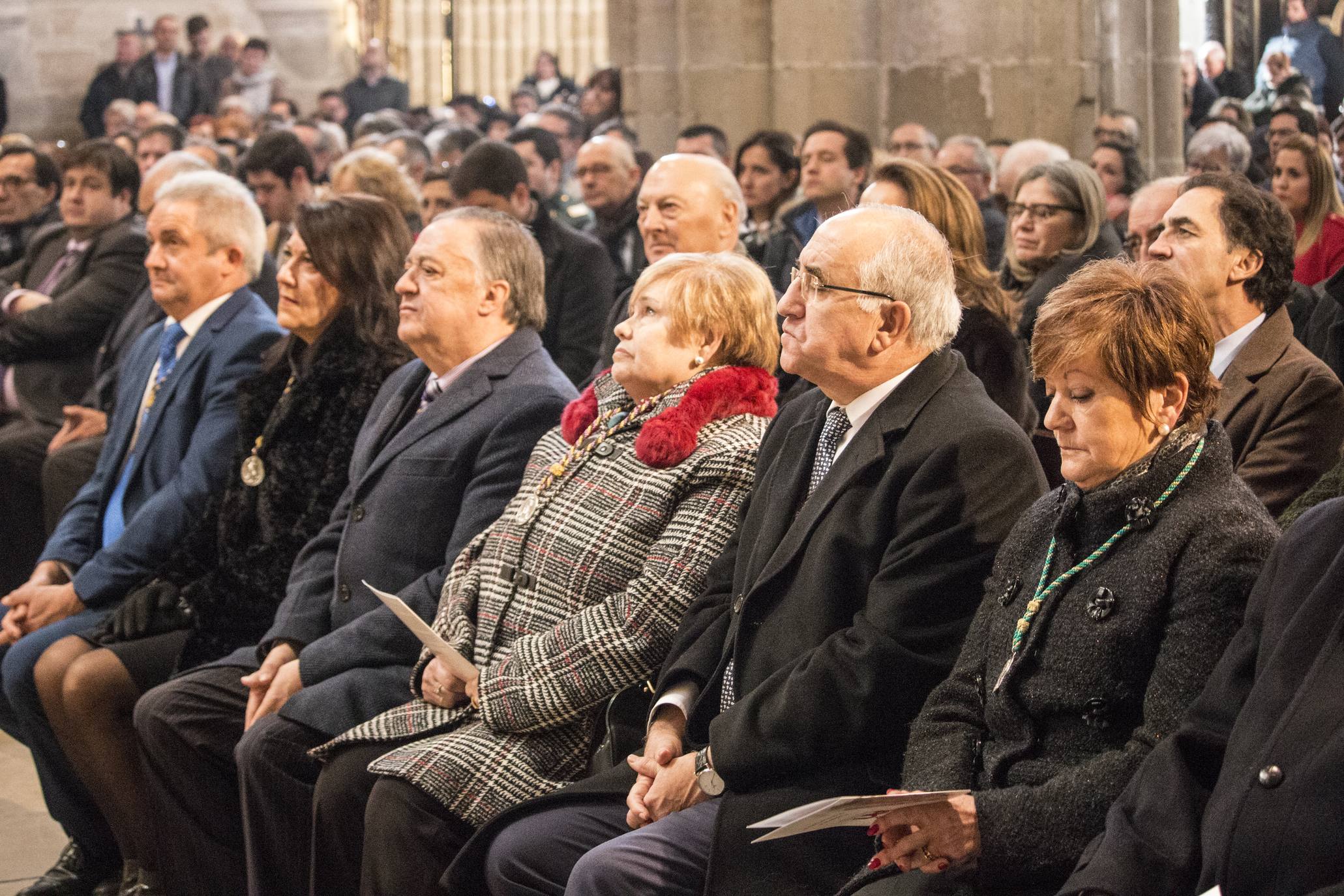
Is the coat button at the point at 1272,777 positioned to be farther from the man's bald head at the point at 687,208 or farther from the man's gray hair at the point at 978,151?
the man's gray hair at the point at 978,151

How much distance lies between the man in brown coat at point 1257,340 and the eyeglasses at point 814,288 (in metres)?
1.05

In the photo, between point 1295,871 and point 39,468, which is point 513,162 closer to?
point 39,468

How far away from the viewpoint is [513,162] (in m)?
7.14

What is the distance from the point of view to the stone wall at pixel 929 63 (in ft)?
31.8

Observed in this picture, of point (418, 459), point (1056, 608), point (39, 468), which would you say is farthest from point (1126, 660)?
point (39, 468)

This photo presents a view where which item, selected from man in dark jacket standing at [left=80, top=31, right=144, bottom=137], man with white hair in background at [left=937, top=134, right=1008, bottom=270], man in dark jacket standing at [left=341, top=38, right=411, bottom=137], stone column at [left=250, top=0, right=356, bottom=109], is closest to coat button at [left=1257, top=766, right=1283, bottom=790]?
man with white hair in background at [left=937, top=134, right=1008, bottom=270]

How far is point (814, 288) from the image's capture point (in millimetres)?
3410

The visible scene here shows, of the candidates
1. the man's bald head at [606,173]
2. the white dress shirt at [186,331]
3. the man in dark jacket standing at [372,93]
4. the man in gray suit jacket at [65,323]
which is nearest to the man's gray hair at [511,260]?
the white dress shirt at [186,331]

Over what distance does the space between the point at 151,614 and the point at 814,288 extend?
94.4 inches

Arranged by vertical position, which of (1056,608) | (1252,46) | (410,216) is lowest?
(1056,608)

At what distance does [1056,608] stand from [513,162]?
468 centimetres

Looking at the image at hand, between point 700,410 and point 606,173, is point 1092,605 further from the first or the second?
point 606,173

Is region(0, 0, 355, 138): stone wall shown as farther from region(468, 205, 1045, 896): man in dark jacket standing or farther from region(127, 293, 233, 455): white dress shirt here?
region(468, 205, 1045, 896): man in dark jacket standing

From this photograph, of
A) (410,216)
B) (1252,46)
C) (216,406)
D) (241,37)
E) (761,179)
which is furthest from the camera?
(241,37)
